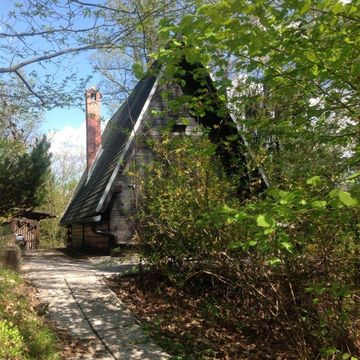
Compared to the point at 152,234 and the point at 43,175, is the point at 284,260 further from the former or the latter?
the point at 43,175

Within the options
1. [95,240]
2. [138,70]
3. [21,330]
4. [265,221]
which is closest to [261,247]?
[265,221]

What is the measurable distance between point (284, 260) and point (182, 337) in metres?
2.04

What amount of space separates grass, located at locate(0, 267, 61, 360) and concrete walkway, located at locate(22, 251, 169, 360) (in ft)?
1.31

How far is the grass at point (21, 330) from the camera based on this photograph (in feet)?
16.4

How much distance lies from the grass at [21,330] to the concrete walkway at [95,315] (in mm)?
401

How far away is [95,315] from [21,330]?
1.68 metres

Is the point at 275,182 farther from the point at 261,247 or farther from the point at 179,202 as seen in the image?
the point at 261,247

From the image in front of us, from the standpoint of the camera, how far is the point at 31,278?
10.3m

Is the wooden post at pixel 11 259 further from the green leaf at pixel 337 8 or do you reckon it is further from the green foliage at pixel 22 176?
the green leaf at pixel 337 8

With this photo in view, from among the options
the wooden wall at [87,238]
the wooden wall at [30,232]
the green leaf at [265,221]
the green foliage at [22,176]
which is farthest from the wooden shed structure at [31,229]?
the green leaf at [265,221]

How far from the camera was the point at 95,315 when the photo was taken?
7586mm

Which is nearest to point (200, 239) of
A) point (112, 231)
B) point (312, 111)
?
point (312, 111)

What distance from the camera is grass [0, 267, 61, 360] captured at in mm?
4996

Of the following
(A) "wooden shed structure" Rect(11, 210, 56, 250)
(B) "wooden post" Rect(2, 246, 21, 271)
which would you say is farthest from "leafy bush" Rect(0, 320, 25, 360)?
(A) "wooden shed structure" Rect(11, 210, 56, 250)
